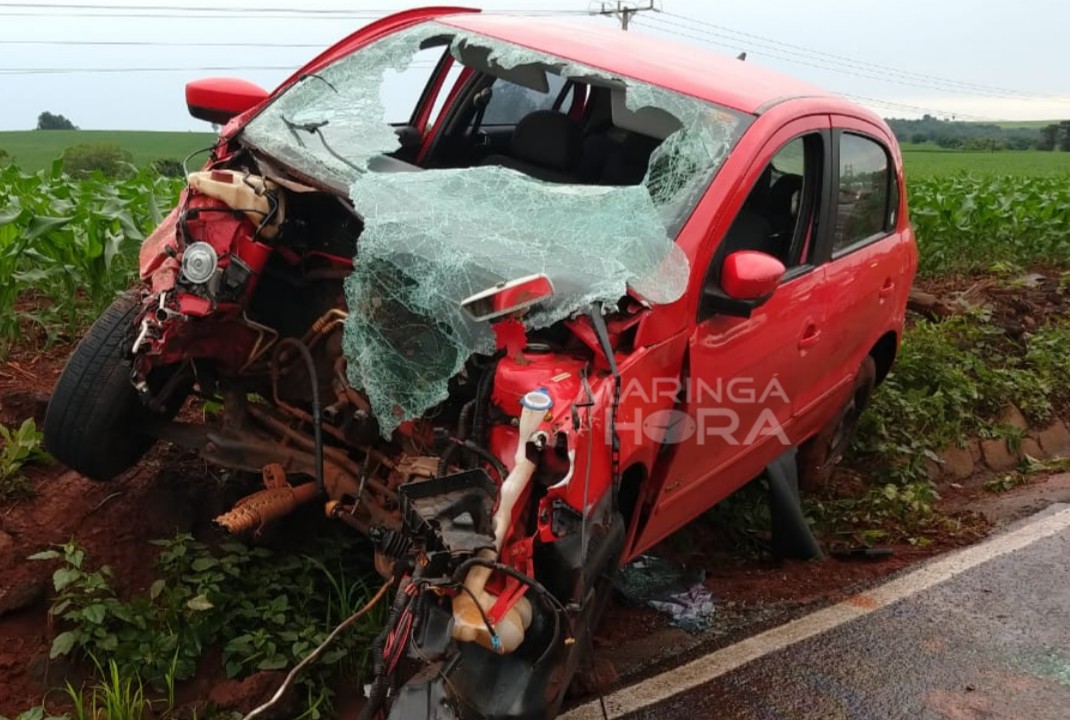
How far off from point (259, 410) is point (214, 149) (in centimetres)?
107

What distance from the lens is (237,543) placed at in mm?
3664

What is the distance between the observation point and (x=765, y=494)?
5051mm

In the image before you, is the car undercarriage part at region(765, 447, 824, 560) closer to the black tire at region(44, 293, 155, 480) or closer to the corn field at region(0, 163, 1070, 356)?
the black tire at region(44, 293, 155, 480)

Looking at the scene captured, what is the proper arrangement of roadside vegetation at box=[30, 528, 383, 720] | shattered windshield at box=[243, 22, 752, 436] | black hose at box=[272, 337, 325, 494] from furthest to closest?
black hose at box=[272, 337, 325, 494] < roadside vegetation at box=[30, 528, 383, 720] < shattered windshield at box=[243, 22, 752, 436]

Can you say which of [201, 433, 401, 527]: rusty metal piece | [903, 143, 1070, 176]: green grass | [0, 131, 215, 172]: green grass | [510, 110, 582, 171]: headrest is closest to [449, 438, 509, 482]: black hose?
[201, 433, 401, 527]: rusty metal piece

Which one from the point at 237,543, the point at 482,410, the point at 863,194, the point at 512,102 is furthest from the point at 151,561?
the point at 863,194

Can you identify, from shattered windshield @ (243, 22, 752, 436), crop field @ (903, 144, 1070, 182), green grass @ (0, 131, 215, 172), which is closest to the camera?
shattered windshield @ (243, 22, 752, 436)

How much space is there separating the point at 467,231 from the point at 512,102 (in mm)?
2087

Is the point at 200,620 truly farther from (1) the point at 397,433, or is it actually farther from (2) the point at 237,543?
(1) the point at 397,433

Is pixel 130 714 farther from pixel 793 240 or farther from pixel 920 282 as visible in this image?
pixel 920 282

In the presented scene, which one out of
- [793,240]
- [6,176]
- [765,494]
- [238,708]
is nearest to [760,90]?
A: [793,240]

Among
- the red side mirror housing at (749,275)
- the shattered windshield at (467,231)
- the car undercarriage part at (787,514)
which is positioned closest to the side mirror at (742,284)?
the red side mirror housing at (749,275)

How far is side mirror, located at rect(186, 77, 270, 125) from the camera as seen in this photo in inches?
171

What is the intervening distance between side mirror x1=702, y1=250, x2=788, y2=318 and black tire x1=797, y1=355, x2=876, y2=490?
78.0 inches
